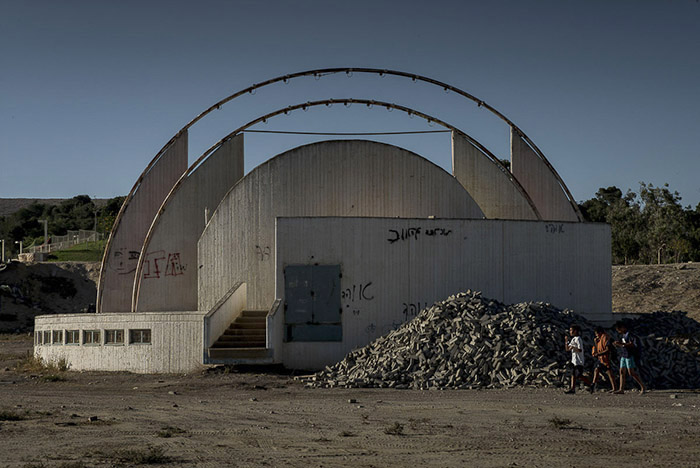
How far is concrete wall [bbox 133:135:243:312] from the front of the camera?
28344 millimetres

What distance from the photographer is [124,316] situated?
76.5 feet

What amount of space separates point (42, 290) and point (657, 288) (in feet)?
137

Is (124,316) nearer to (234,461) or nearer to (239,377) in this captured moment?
(239,377)

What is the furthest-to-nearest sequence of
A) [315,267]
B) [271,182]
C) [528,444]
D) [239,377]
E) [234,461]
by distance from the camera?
[271,182] < [315,267] < [239,377] < [528,444] < [234,461]

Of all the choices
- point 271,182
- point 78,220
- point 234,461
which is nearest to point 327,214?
point 271,182

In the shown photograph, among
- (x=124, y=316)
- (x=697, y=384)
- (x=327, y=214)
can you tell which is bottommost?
(x=697, y=384)

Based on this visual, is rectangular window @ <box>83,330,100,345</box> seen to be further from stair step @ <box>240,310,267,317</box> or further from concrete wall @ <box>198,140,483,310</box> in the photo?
stair step @ <box>240,310,267,317</box>

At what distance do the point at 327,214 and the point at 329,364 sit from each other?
267 inches

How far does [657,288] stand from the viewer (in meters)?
45.7

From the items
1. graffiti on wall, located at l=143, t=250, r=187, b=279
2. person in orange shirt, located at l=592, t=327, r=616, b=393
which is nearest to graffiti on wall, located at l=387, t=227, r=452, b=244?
person in orange shirt, located at l=592, t=327, r=616, b=393

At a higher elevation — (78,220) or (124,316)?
(78,220)

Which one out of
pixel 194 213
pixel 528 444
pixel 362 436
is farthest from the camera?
pixel 194 213

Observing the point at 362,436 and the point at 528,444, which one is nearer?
the point at 528,444

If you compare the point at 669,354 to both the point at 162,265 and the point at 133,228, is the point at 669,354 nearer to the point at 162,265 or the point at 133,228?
the point at 162,265
